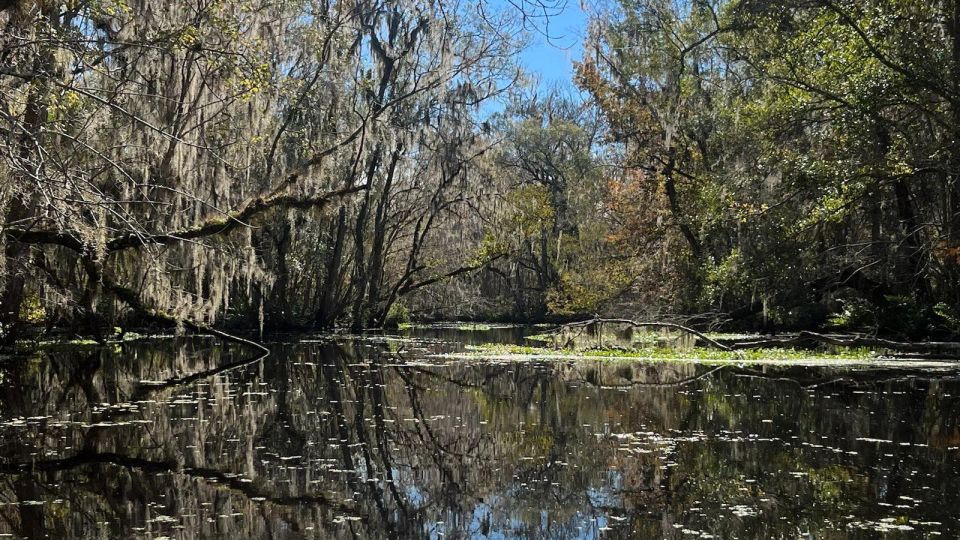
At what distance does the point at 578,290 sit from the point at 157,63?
1987 cm

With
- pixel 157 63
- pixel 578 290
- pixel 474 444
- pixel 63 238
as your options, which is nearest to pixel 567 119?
pixel 578 290

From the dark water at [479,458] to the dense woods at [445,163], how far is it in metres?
1.57

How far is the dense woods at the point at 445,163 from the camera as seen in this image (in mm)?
9508

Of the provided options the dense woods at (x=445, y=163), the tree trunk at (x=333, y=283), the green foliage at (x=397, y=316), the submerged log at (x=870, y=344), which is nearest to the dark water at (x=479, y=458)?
the dense woods at (x=445, y=163)

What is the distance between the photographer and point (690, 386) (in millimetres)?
10789

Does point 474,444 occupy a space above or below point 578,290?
below

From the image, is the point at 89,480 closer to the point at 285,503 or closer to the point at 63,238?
the point at 285,503

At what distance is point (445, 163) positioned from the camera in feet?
78.9

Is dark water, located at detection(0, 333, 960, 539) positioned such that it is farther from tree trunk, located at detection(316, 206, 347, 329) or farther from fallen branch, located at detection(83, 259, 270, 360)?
tree trunk, located at detection(316, 206, 347, 329)

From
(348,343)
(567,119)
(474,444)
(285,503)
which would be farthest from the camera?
(567,119)

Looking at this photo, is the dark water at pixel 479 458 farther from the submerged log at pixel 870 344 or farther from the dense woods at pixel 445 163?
the submerged log at pixel 870 344

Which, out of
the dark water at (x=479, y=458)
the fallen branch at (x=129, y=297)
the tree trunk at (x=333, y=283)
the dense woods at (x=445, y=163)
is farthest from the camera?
the tree trunk at (x=333, y=283)

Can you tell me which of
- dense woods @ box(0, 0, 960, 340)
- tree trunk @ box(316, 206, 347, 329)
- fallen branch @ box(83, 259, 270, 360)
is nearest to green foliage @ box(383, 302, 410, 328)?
dense woods @ box(0, 0, 960, 340)

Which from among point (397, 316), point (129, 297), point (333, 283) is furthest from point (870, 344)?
point (397, 316)
